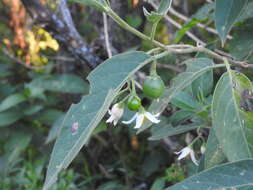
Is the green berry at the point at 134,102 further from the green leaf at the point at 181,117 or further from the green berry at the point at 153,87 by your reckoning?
the green leaf at the point at 181,117

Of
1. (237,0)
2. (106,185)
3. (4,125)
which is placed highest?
(237,0)

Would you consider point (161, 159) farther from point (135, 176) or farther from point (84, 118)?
point (84, 118)

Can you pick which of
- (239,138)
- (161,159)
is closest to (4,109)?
(161,159)

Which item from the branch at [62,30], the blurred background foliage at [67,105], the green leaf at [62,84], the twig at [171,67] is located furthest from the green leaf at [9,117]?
the twig at [171,67]

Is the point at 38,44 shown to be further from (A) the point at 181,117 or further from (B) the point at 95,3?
(B) the point at 95,3

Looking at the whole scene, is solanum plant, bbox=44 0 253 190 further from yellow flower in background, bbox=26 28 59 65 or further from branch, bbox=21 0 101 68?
yellow flower in background, bbox=26 28 59 65
